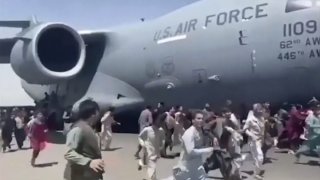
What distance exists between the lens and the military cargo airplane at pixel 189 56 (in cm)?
997

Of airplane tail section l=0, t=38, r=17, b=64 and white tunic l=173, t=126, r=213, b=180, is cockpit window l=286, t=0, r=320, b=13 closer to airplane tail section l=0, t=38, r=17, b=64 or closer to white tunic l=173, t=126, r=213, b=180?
white tunic l=173, t=126, r=213, b=180

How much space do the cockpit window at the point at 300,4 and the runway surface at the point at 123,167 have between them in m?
2.86

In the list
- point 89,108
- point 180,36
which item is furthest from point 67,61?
point 89,108

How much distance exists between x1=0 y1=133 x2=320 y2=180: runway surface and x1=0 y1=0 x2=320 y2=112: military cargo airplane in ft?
5.06

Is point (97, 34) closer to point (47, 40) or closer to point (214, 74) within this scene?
point (47, 40)

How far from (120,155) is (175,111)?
1865 millimetres

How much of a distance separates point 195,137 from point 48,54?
394 inches

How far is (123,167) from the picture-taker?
9.02 meters

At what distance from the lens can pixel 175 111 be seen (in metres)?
11.9

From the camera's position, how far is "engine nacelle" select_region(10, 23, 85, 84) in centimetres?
1322

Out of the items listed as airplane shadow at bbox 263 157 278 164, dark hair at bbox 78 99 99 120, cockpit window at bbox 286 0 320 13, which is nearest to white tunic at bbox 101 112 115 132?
airplane shadow at bbox 263 157 278 164

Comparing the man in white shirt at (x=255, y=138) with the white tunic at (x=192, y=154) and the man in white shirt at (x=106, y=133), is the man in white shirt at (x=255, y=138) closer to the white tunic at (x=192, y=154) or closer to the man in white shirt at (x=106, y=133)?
the white tunic at (x=192, y=154)

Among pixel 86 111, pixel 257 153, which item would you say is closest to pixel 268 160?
pixel 257 153

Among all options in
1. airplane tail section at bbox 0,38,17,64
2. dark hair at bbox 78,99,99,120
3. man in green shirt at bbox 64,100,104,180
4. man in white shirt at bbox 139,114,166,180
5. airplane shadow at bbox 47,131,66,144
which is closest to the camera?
man in green shirt at bbox 64,100,104,180
